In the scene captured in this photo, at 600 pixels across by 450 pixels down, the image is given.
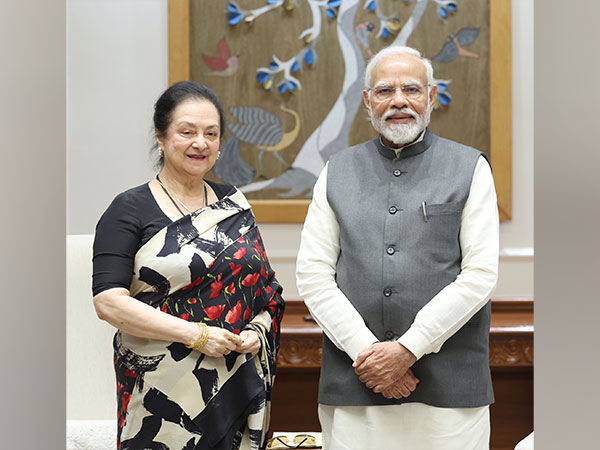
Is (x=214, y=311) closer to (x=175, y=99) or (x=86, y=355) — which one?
(x=175, y=99)

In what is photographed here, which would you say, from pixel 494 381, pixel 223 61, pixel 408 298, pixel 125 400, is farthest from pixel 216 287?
pixel 223 61

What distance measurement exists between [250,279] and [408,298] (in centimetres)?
49

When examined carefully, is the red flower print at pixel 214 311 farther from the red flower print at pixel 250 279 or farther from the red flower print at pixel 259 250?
the red flower print at pixel 259 250

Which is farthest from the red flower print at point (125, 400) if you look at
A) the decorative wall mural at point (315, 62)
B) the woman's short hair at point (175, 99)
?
the decorative wall mural at point (315, 62)

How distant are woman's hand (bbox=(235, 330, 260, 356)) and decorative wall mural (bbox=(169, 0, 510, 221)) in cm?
194

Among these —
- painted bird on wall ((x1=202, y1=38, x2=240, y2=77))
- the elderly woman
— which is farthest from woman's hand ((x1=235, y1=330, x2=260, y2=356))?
painted bird on wall ((x1=202, y1=38, x2=240, y2=77))

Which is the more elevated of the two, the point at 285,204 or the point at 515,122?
the point at 515,122
